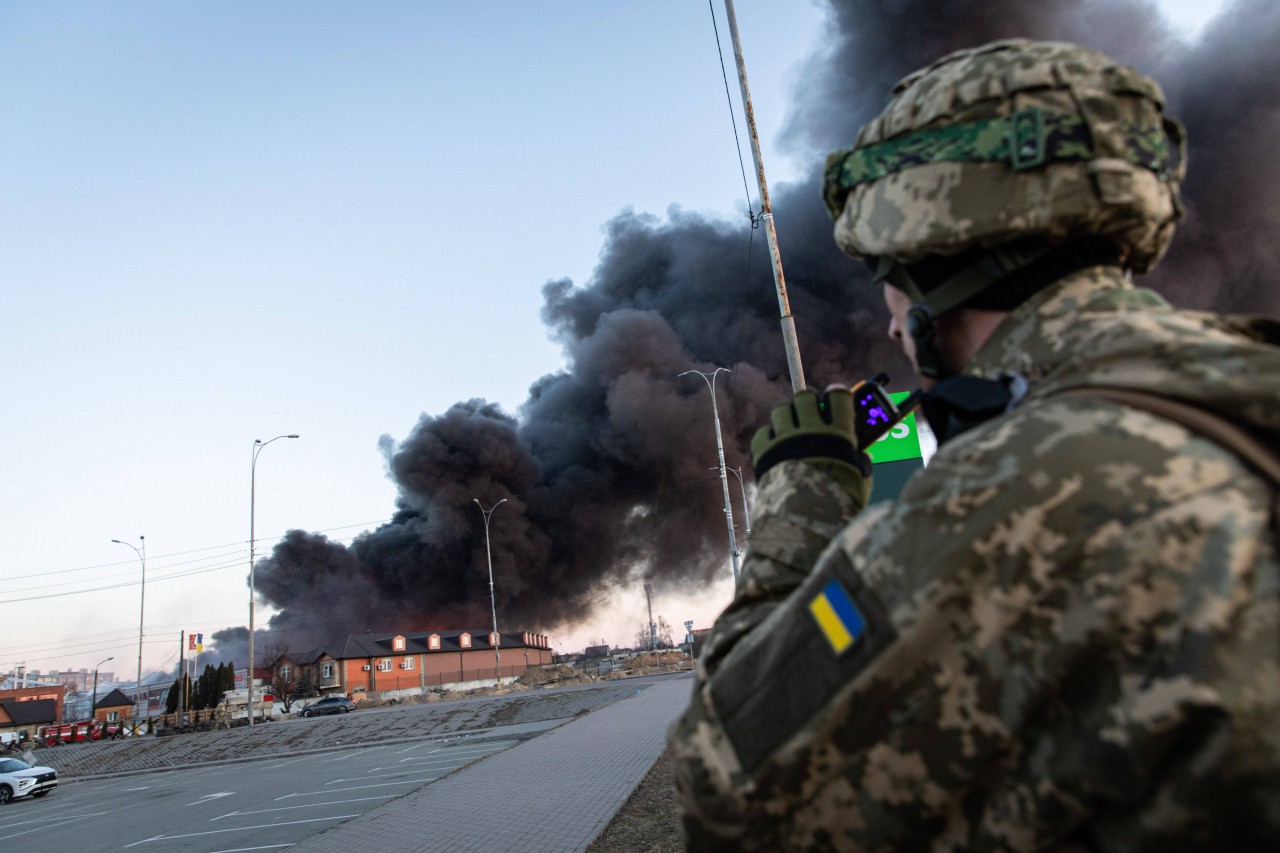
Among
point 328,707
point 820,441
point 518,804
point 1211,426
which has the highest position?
point 820,441

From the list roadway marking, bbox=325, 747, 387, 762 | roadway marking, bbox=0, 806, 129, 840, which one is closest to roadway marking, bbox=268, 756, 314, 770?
roadway marking, bbox=325, 747, 387, 762

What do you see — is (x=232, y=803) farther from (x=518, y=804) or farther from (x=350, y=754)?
(x=350, y=754)

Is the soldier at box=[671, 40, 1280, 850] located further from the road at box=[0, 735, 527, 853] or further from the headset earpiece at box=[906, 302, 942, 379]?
the road at box=[0, 735, 527, 853]

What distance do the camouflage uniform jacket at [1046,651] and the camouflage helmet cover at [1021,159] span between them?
0.20 meters

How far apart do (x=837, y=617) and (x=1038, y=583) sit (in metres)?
0.20

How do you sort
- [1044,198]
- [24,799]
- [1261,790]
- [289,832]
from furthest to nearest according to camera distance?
[24,799] → [289,832] → [1044,198] → [1261,790]

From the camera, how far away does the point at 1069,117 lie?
3.53ft

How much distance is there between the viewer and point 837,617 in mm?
845

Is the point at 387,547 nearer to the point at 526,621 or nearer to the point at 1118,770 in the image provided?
the point at 526,621

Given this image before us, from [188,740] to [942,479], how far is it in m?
34.2

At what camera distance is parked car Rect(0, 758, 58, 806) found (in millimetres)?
17425

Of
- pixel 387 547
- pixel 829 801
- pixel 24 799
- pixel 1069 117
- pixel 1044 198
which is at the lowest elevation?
pixel 24 799

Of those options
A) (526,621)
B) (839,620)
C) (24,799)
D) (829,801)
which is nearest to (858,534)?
(839,620)

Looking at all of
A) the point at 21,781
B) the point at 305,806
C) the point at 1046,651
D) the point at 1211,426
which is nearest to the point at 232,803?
the point at 305,806
